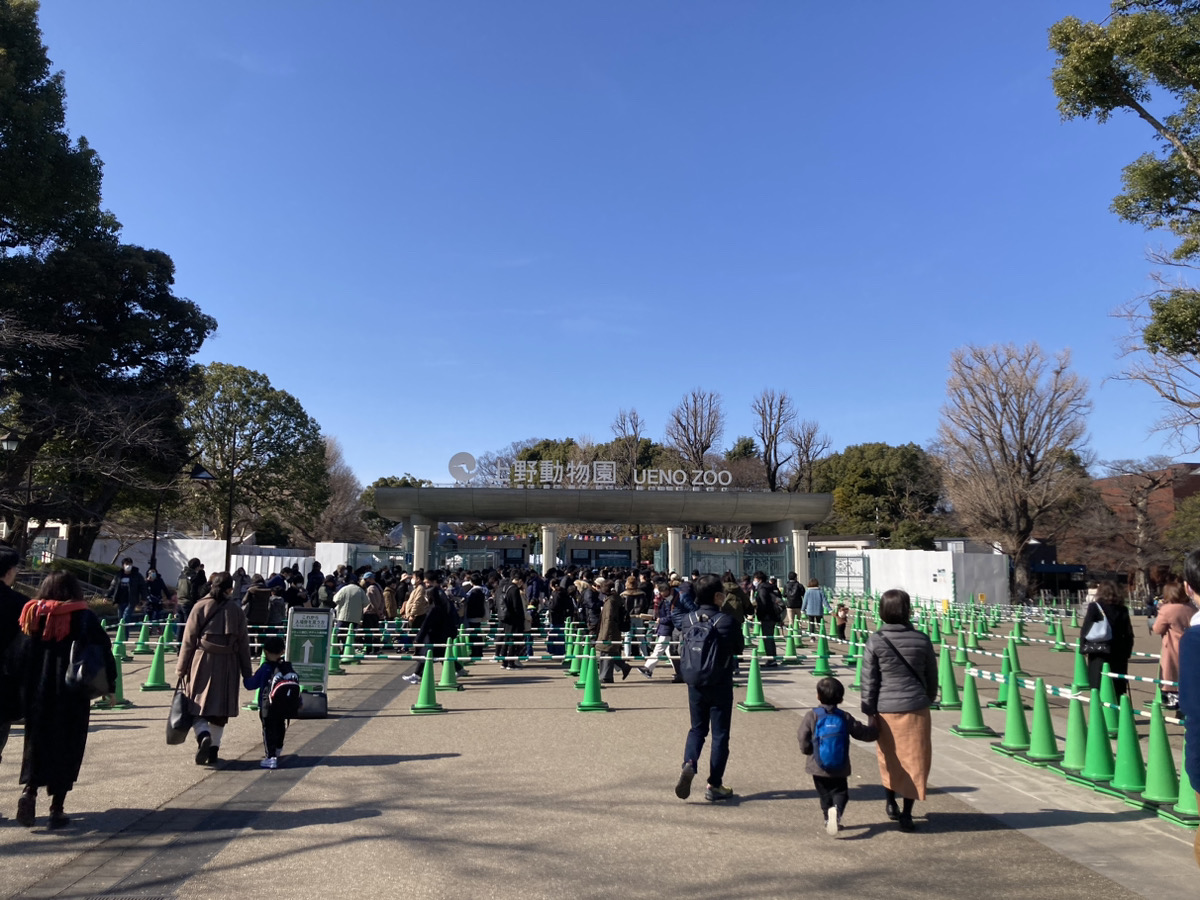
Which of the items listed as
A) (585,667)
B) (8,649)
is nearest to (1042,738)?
(585,667)

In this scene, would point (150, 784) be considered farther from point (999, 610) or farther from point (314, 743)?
point (999, 610)

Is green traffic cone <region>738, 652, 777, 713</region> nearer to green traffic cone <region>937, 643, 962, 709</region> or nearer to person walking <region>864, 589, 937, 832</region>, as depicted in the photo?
green traffic cone <region>937, 643, 962, 709</region>

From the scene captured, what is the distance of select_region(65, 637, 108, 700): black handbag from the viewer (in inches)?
225

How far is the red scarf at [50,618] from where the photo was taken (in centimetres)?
582

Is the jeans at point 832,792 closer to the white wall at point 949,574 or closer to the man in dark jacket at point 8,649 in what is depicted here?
the man in dark jacket at point 8,649

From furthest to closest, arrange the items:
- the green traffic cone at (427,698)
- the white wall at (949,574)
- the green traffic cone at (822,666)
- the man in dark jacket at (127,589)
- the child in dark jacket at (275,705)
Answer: the white wall at (949,574) → the man in dark jacket at (127,589) → the green traffic cone at (822,666) → the green traffic cone at (427,698) → the child in dark jacket at (275,705)

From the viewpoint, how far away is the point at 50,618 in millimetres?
5836

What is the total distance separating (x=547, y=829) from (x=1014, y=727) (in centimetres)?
501

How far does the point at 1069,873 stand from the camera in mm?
4914

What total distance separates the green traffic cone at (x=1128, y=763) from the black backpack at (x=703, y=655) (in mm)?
3153

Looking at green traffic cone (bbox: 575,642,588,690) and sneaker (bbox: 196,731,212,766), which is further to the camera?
green traffic cone (bbox: 575,642,588,690)

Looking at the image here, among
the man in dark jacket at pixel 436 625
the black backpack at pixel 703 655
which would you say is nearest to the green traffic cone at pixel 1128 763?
the black backpack at pixel 703 655

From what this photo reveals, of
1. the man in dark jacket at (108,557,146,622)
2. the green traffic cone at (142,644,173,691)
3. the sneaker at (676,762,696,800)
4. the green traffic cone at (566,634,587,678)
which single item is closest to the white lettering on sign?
the man in dark jacket at (108,557,146,622)

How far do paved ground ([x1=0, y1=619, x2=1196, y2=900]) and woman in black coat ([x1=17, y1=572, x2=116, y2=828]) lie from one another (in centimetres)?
31
